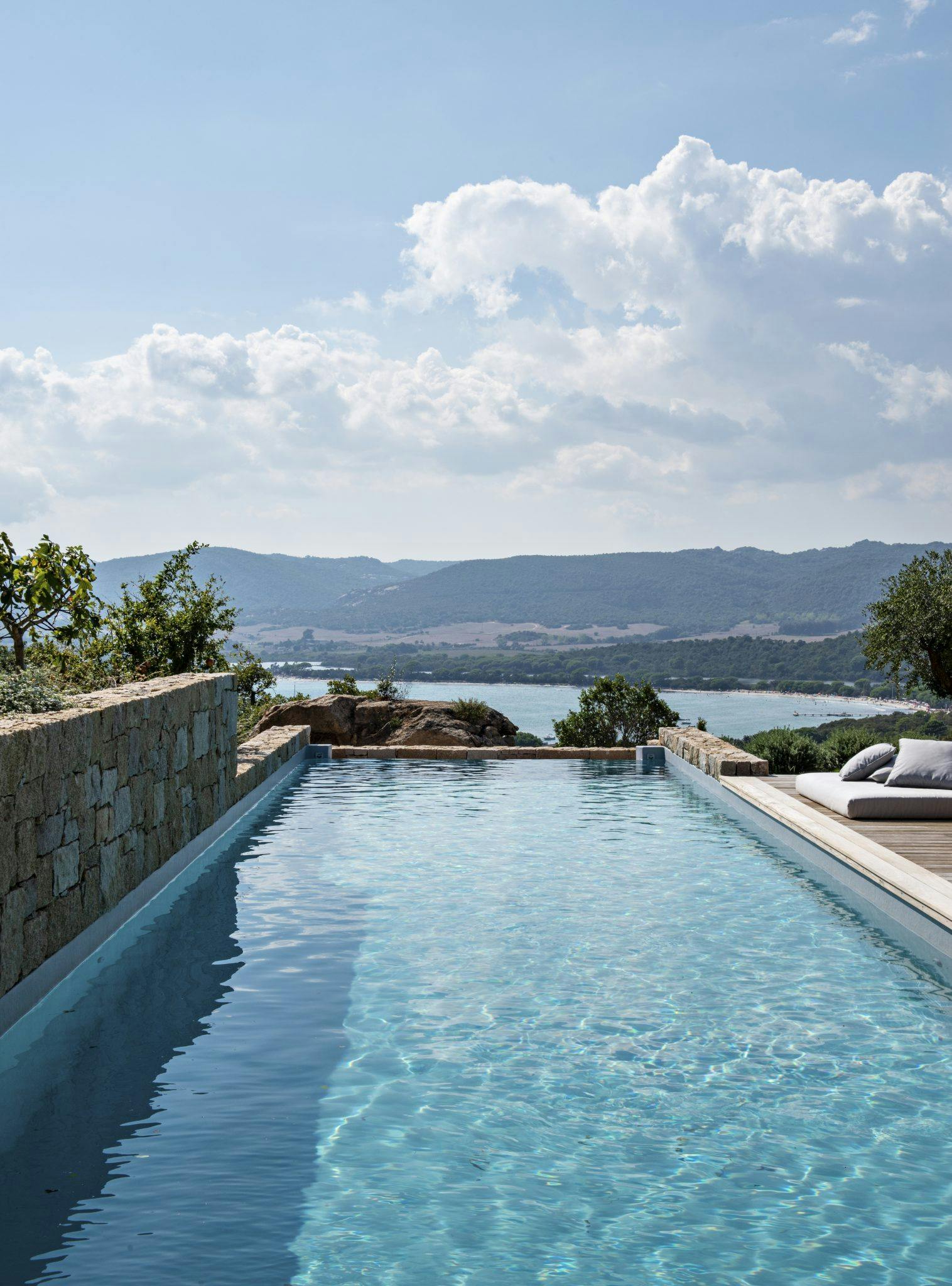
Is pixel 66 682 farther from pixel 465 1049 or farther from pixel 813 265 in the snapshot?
pixel 813 265

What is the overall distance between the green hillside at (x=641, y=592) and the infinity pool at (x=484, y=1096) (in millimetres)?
53848

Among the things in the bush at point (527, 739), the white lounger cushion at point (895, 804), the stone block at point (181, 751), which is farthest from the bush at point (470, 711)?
the stone block at point (181, 751)

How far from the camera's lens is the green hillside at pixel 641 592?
201 ft

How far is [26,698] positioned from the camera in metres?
6.01

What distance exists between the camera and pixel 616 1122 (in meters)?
3.97

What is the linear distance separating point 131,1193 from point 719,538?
4990cm

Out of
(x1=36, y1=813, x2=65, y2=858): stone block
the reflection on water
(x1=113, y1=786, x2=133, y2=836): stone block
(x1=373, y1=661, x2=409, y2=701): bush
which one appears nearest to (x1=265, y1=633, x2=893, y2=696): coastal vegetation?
(x1=373, y1=661, x2=409, y2=701): bush

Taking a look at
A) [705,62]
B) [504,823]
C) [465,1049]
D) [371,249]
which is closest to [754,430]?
[371,249]

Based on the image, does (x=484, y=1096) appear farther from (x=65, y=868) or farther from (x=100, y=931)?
(x=100, y=931)

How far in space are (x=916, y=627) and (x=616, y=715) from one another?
Answer: 20.9 feet

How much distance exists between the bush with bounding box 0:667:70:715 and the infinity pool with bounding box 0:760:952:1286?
1.43 meters

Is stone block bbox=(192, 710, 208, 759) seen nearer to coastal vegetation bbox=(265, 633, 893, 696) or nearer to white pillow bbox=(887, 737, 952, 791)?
white pillow bbox=(887, 737, 952, 791)

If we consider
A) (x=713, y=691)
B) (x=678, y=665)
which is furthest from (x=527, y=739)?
(x=678, y=665)

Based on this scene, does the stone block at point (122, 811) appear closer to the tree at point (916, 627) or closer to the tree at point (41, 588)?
the tree at point (41, 588)
